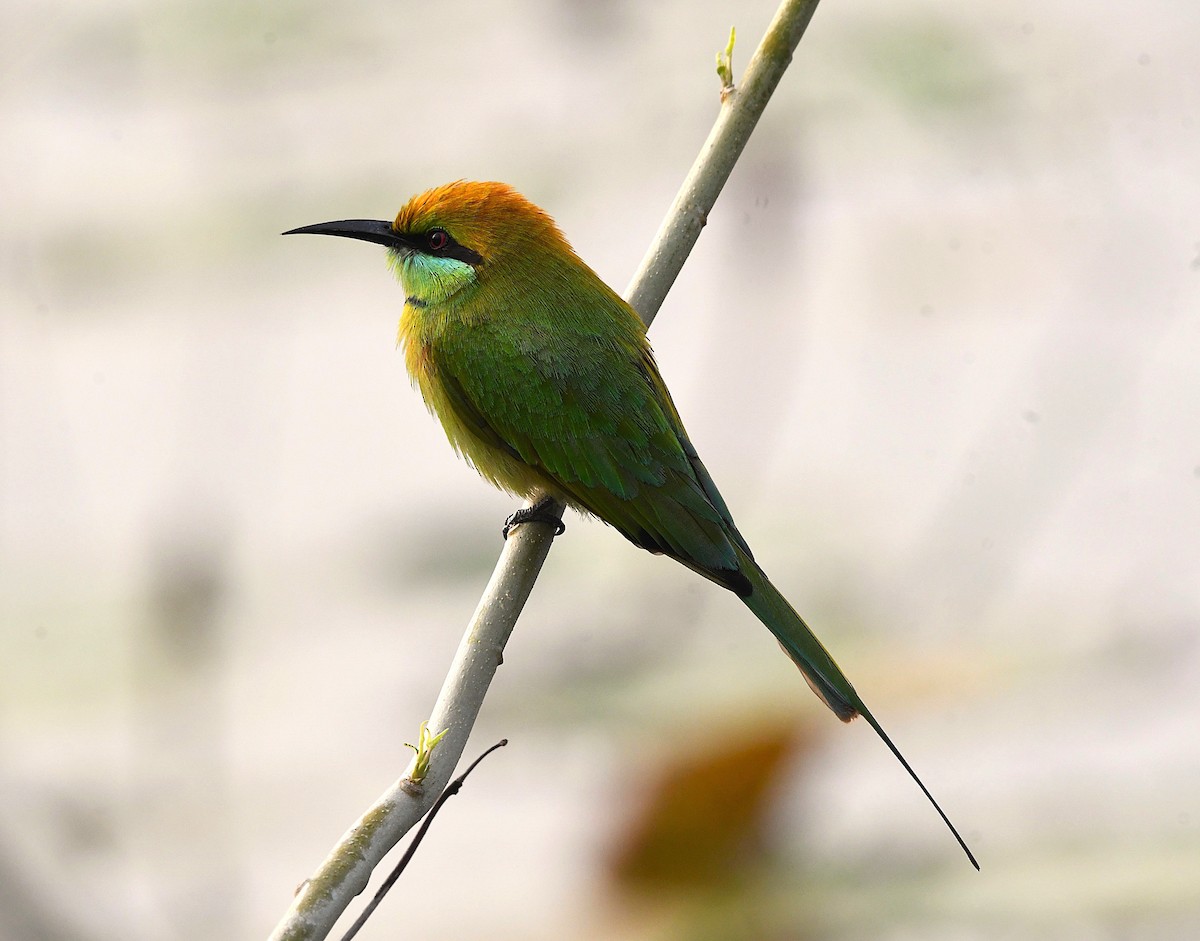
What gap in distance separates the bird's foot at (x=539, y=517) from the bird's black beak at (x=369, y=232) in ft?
1.53

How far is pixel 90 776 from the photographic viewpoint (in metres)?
2.19

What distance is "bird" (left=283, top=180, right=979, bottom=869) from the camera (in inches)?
76.4

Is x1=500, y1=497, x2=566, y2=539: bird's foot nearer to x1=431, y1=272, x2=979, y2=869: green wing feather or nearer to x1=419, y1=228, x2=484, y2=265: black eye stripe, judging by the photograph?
x1=431, y1=272, x2=979, y2=869: green wing feather

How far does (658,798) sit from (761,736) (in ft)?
0.50

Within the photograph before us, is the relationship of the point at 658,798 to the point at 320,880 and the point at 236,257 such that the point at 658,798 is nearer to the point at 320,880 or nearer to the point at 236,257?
the point at 320,880

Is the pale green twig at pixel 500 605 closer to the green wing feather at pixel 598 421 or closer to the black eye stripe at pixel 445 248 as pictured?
the green wing feather at pixel 598 421

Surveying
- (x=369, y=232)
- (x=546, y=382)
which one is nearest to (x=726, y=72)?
(x=546, y=382)

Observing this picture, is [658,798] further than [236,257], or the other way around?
[236,257]

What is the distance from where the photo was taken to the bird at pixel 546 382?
6.37 ft

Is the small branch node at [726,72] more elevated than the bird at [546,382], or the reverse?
the small branch node at [726,72]

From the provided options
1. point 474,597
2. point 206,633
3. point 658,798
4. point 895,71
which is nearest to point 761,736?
point 658,798

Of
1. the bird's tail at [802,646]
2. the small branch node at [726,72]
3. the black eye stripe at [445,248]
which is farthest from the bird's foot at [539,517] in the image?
the small branch node at [726,72]

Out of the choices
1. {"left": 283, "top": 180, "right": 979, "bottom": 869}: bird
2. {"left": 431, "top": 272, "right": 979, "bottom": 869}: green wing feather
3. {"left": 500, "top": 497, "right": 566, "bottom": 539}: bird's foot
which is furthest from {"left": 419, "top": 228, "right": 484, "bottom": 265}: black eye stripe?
{"left": 500, "top": 497, "right": 566, "bottom": 539}: bird's foot

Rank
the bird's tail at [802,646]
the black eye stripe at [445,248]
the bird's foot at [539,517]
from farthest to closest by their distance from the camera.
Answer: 1. the black eye stripe at [445,248]
2. the bird's foot at [539,517]
3. the bird's tail at [802,646]
